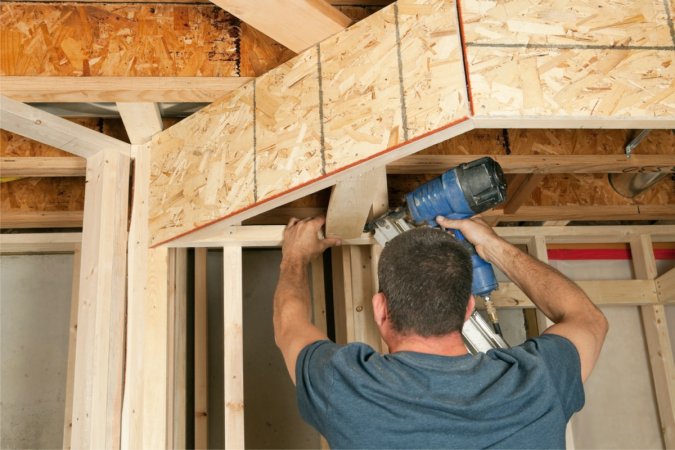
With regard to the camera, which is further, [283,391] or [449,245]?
[283,391]

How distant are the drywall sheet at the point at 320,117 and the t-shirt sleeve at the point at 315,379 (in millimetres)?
400

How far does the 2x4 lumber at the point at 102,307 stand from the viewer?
155 cm

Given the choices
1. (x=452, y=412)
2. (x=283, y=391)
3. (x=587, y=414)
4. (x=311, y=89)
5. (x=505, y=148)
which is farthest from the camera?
(x=283, y=391)

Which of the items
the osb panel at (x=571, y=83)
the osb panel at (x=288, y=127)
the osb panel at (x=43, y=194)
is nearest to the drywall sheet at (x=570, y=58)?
the osb panel at (x=571, y=83)

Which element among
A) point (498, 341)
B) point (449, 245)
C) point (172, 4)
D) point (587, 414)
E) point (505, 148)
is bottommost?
point (587, 414)

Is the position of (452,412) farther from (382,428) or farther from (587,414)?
(587,414)

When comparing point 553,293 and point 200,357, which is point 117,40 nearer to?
point 553,293

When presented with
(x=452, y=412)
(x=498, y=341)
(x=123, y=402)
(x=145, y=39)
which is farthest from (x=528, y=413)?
(x=145, y=39)

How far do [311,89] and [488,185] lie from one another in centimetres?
52

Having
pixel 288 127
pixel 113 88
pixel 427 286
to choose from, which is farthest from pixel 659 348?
pixel 113 88

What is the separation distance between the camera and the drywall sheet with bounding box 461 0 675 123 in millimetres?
1138

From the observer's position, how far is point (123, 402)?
165 cm

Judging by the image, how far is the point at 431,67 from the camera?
1185 millimetres

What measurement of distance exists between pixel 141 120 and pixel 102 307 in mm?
574
